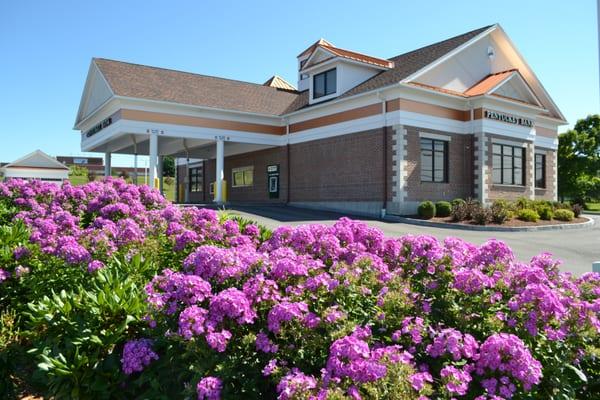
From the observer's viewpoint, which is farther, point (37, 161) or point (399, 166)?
point (37, 161)

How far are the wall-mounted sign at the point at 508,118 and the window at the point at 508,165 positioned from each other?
131 centimetres

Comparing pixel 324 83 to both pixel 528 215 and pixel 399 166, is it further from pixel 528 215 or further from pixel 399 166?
pixel 528 215

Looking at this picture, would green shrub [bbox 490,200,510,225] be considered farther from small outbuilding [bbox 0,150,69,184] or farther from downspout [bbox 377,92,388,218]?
small outbuilding [bbox 0,150,69,184]

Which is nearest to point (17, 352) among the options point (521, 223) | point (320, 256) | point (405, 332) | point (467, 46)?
point (320, 256)

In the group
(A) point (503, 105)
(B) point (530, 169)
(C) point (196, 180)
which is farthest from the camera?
(C) point (196, 180)

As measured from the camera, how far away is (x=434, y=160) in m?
24.0

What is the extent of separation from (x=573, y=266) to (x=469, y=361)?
9715 millimetres

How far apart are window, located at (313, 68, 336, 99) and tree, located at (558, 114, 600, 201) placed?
27.4m

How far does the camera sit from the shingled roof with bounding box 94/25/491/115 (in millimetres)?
25230

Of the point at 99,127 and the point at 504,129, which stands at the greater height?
the point at 99,127

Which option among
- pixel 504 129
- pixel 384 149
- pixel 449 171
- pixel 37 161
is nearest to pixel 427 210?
pixel 384 149

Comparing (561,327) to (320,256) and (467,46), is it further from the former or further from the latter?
(467,46)

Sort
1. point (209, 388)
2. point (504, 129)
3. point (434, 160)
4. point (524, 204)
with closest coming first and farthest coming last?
1. point (209, 388)
2. point (524, 204)
3. point (434, 160)
4. point (504, 129)

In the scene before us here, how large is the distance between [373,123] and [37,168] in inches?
2007
